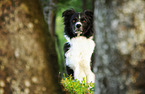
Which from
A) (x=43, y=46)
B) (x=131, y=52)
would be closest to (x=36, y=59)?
(x=43, y=46)

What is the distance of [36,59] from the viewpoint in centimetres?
274

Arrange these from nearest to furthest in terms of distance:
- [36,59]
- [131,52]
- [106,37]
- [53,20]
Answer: [131,52]
[106,37]
[36,59]
[53,20]

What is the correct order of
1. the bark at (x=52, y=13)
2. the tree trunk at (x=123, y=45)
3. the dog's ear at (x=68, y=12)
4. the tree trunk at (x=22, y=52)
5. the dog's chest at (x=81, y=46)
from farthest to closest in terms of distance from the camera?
the bark at (x=52, y=13) → the dog's ear at (x=68, y=12) → the dog's chest at (x=81, y=46) → the tree trunk at (x=22, y=52) → the tree trunk at (x=123, y=45)

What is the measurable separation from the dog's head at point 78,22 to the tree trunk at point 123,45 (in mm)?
3614

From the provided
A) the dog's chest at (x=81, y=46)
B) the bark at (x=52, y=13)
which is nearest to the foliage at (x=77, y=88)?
the dog's chest at (x=81, y=46)

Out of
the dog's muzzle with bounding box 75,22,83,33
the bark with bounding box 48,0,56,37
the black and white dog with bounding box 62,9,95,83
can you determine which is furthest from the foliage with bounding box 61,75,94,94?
the bark with bounding box 48,0,56,37

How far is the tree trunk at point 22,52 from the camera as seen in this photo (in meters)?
2.66

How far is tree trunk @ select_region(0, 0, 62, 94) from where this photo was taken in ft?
8.73

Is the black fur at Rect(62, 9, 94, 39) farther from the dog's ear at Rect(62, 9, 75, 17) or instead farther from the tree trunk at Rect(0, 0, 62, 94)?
the tree trunk at Rect(0, 0, 62, 94)

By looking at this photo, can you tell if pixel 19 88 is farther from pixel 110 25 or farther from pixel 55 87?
pixel 110 25

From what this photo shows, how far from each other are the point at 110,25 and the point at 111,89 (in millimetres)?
812

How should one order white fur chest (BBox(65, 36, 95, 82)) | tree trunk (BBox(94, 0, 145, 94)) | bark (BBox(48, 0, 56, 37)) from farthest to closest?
bark (BBox(48, 0, 56, 37))
white fur chest (BBox(65, 36, 95, 82))
tree trunk (BBox(94, 0, 145, 94))

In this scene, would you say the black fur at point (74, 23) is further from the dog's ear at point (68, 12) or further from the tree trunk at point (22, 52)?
the tree trunk at point (22, 52)

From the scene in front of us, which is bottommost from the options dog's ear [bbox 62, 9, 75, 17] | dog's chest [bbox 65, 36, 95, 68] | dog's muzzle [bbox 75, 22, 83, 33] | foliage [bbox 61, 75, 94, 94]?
foliage [bbox 61, 75, 94, 94]
